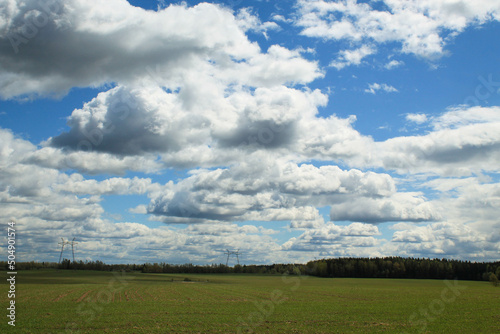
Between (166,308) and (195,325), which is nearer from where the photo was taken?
(195,325)

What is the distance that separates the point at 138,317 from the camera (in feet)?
136

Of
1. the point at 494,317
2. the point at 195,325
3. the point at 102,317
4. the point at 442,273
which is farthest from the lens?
the point at 442,273

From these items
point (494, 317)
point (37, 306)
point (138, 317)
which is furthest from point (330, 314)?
point (37, 306)

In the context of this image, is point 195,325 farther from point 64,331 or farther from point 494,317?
point 494,317

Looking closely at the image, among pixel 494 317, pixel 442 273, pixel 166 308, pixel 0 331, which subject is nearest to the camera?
pixel 0 331

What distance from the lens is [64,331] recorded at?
108 ft

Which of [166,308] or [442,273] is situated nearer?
[166,308]

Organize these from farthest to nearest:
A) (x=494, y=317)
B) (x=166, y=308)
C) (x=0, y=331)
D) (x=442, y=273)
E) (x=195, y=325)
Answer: (x=442, y=273)
(x=166, y=308)
(x=494, y=317)
(x=195, y=325)
(x=0, y=331)

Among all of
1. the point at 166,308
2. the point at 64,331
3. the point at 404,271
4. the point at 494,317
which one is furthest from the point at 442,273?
the point at 64,331

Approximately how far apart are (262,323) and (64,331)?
1801cm

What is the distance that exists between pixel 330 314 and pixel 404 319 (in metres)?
8.19

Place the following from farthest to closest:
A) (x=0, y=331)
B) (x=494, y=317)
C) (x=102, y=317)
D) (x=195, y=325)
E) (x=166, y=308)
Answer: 1. (x=166, y=308)
2. (x=494, y=317)
3. (x=102, y=317)
4. (x=195, y=325)
5. (x=0, y=331)

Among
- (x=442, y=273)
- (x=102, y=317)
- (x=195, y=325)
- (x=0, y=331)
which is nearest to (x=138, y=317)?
(x=102, y=317)

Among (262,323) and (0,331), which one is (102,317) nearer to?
(0,331)
